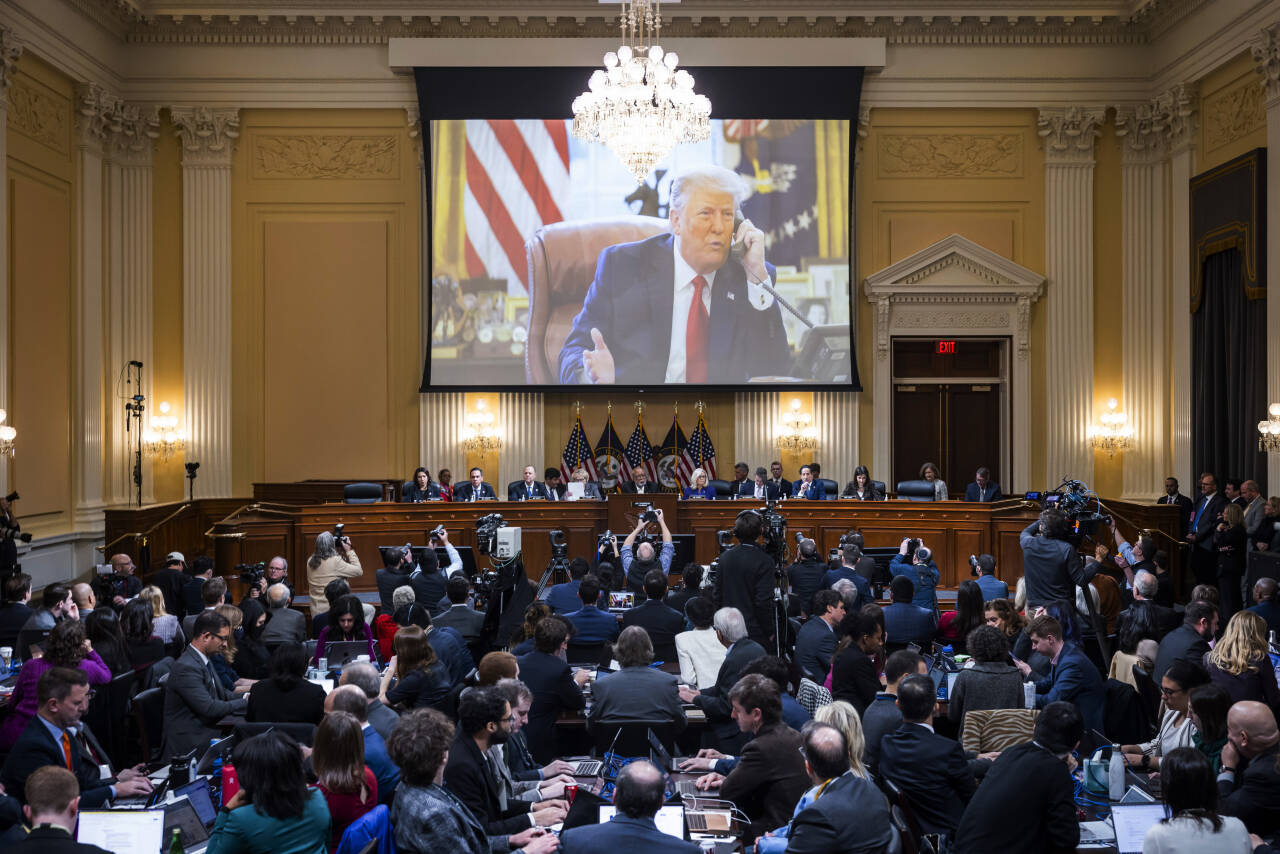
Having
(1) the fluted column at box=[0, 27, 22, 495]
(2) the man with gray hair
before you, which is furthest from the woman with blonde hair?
(1) the fluted column at box=[0, 27, 22, 495]

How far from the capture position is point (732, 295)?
16.3 metres

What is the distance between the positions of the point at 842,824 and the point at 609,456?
502 inches

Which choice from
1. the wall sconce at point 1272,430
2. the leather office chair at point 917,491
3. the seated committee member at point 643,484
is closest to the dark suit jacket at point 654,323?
the seated committee member at point 643,484

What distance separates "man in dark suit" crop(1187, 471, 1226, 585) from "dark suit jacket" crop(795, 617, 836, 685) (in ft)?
24.0

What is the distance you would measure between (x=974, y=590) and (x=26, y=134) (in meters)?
12.3

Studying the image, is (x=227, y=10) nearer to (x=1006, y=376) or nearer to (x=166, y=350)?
(x=166, y=350)

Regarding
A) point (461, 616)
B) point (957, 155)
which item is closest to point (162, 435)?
point (461, 616)

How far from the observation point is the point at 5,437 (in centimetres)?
1227

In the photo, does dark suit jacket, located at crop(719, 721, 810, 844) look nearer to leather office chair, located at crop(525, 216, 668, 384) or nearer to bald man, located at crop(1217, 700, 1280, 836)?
bald man, located at crop(1217, 700, 1280, 836)

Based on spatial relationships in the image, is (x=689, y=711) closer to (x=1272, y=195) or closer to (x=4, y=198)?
(x=1272, y=195)

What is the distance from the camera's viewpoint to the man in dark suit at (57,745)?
4.83 metres

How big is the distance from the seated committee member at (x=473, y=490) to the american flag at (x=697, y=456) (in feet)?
9.89

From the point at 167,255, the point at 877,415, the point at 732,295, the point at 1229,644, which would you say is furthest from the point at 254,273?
the point at 1229,644

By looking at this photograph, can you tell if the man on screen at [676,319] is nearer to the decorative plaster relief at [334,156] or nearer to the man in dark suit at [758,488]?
the man in dark suit at [758,488]
